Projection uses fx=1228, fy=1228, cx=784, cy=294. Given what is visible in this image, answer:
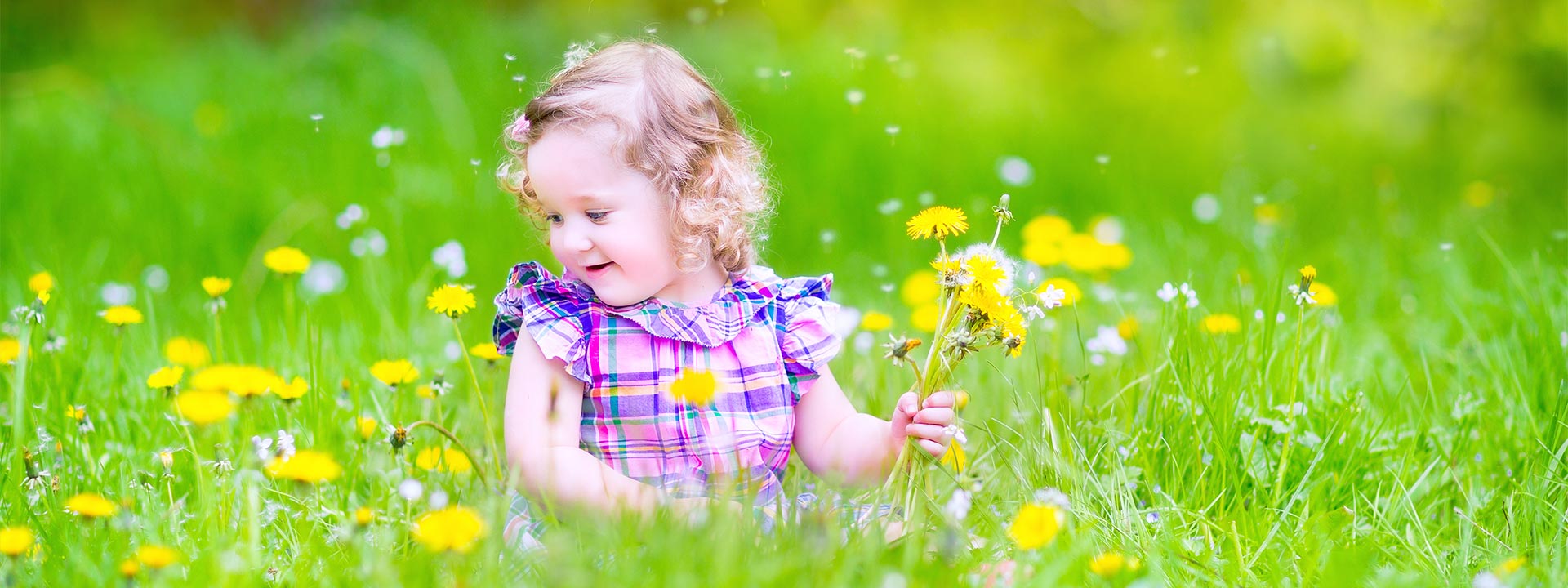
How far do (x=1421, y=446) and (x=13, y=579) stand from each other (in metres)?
2.14

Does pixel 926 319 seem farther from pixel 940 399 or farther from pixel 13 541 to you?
pixel 13 541

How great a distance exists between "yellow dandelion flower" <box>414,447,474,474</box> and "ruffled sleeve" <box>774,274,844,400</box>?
0.55m

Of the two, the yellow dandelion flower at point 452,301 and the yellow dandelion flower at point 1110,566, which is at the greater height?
the yellow dandelion flower at point 452,301

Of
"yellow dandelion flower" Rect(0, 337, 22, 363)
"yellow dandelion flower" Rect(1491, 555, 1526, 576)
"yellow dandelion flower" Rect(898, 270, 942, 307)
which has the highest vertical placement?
"yellow dandelion flower" Rect(0, 337, 22, 363)

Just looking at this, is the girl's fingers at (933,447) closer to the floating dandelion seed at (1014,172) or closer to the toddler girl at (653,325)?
the toddler girl at (653,325)

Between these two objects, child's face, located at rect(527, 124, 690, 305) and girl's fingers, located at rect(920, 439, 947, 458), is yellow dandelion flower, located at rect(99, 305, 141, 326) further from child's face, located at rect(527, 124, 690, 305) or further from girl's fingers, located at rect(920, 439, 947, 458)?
girl's fingers, located at rect(920, 439, 947, 458)

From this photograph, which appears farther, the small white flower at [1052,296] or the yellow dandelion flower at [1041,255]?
the yellow dandelion flower at [1041,255]

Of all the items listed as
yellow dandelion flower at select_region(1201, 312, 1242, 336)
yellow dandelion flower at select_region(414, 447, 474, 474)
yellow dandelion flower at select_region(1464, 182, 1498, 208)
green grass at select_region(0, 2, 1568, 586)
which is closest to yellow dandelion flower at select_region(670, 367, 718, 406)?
green grass at select_region(0, 2, 1568, 586)

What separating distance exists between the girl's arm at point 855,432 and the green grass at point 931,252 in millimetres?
138

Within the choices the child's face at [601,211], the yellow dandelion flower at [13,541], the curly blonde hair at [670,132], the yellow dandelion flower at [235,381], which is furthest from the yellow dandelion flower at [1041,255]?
the yellow dandelion flower at [13,541]

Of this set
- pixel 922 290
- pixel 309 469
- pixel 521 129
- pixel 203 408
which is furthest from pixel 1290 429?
pixel 203 408

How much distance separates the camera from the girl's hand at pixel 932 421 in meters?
1.67

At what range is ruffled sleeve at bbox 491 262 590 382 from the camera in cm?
176

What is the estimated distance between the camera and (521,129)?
1798 millimetres
